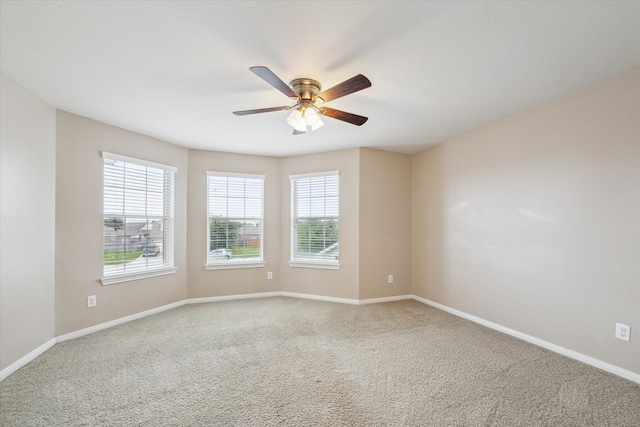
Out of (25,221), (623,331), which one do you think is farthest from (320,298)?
(25,221)

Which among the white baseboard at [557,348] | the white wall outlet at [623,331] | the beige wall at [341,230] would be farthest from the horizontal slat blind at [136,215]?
the white wall outlet at [623,331]

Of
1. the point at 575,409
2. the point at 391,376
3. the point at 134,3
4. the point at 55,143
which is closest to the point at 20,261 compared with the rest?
the point at 55,143

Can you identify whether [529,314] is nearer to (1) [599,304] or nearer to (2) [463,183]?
(1) [599,304]

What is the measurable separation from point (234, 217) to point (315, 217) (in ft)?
→ 4.49

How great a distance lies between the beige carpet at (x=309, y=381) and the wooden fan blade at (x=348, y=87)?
7.20 feet

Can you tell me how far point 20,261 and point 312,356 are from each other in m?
2.77

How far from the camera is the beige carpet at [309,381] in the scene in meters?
1.86

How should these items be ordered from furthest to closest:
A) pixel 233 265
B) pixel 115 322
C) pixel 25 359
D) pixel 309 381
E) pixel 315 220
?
pixel 315 220, pixel 233 265, pixel 115 322, pixel 25 359, pixel 309 381

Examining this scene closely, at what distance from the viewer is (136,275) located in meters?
3.75

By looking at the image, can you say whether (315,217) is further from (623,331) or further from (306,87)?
(623,331)

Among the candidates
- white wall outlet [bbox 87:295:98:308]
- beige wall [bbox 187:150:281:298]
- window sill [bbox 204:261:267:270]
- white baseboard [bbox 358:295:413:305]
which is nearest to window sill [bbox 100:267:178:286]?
white wall outlet [bbox 87:295:98:308]

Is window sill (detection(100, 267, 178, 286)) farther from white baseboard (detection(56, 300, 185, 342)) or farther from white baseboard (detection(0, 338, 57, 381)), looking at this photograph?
white baseboard (detection(0, 338, 57, 381))

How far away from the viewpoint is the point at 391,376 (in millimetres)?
2344

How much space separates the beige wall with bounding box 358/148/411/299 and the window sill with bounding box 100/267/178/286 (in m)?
2.91
